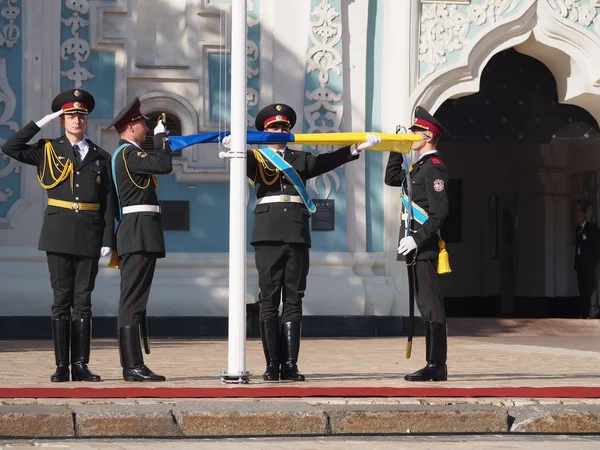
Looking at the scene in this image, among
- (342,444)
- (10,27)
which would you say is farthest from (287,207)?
(10,27)

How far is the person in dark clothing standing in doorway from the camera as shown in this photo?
827 inches

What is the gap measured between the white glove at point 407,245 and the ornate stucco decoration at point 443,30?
7180mm

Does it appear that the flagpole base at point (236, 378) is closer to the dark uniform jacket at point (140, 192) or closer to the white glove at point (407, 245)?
the dark uniform jacket at point (140, 192)

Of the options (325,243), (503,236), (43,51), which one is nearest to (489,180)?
(503,236)

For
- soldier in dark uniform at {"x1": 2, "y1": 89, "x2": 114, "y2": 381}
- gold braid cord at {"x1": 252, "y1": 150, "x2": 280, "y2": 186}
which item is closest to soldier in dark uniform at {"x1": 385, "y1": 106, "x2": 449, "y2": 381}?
gold braid cord at {"x1": 252, "y1": 150, "x2": 280, "y2": 186}

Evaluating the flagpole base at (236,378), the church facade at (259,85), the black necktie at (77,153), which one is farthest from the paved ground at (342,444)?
the church facade at (259,85)

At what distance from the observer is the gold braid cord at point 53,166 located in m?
9.39

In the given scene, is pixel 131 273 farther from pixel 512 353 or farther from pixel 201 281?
pixel 201 281

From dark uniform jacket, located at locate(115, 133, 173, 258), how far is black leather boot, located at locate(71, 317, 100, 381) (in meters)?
0.53

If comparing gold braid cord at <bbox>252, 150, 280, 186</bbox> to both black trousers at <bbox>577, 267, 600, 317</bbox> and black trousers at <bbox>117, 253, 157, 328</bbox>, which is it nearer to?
black trousers at <bbox>117, 253, 157, 328</bbox>

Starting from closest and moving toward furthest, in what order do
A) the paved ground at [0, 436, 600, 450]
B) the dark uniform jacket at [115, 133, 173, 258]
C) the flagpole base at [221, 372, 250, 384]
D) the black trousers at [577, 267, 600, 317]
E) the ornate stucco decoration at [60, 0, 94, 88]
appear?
the paved ground at [0, 436, 600, 450]
the flagpole base at [221, 372, 250, 384]
the dark uniform jacket at [115, 133, 173, 258]
the ornate stucco decoration at [60, 0, 94, 88]
the black trousers at [577, 267, 600, 317]

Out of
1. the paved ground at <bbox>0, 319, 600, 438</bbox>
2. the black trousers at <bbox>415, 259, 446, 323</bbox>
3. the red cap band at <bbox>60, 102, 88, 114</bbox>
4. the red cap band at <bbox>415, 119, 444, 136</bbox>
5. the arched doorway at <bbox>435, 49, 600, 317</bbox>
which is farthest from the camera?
the arched doorway at <bbox>435, 49, 600, 317</bbox>

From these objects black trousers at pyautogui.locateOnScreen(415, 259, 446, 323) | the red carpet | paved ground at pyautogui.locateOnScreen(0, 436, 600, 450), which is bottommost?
paved ground at pyautogui.locateOnScreen(0, 436, 600, 450)

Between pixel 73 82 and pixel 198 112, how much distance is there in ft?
4.60
